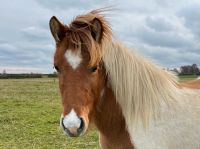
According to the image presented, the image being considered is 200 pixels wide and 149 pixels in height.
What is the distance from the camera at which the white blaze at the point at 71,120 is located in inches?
145

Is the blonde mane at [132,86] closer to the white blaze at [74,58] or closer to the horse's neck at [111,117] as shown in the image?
the horse's neck at [111,117]

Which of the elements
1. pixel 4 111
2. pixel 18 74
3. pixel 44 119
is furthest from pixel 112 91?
pixel 18 74

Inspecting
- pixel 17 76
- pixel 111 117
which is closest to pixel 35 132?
pixel 111 117

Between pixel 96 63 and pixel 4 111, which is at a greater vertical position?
pixel 96 63

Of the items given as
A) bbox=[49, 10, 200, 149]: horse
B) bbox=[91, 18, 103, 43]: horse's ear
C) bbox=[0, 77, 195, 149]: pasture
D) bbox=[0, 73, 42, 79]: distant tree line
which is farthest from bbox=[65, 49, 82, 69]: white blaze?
bbox=[0, 73, 42, 79]: distant tree line

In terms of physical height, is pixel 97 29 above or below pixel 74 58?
above

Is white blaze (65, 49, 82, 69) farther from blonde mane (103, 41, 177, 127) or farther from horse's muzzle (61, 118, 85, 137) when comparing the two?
horse's muzzle (61, 118, 85, 137)

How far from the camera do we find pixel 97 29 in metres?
4.20

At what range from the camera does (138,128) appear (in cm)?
433

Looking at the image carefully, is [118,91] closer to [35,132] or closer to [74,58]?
[74,58]

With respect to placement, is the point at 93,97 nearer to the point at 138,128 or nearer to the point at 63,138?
the point at 138,128

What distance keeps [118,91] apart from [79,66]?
2.06 feet

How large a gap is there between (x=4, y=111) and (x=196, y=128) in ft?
43.5

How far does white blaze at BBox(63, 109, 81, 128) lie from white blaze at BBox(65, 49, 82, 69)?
1.79ft
